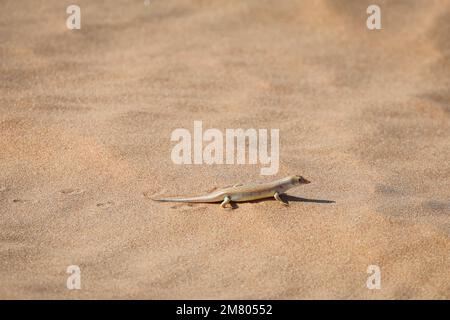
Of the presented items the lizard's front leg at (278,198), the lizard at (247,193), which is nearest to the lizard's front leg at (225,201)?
the lizard at (247,193)

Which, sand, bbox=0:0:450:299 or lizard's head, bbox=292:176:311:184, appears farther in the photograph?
lizard's head, bbox=292:176:311:184

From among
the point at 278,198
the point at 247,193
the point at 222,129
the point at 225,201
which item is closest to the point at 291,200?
the point at 278,198

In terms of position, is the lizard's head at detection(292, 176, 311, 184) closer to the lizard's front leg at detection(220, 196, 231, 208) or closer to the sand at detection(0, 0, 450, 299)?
the sand at detection(0, 0, 450, 299)

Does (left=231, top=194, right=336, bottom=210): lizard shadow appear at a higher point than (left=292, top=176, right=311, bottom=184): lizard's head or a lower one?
lower

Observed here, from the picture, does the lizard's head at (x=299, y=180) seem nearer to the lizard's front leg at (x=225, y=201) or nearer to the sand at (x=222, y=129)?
the sand at (x=222, y=129)

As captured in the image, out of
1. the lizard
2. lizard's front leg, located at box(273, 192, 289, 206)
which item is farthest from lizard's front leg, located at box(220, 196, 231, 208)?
lizard's front leg, located at box(273, 192, 289, 206)

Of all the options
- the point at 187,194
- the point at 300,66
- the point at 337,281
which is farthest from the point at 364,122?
the point at 337,281
